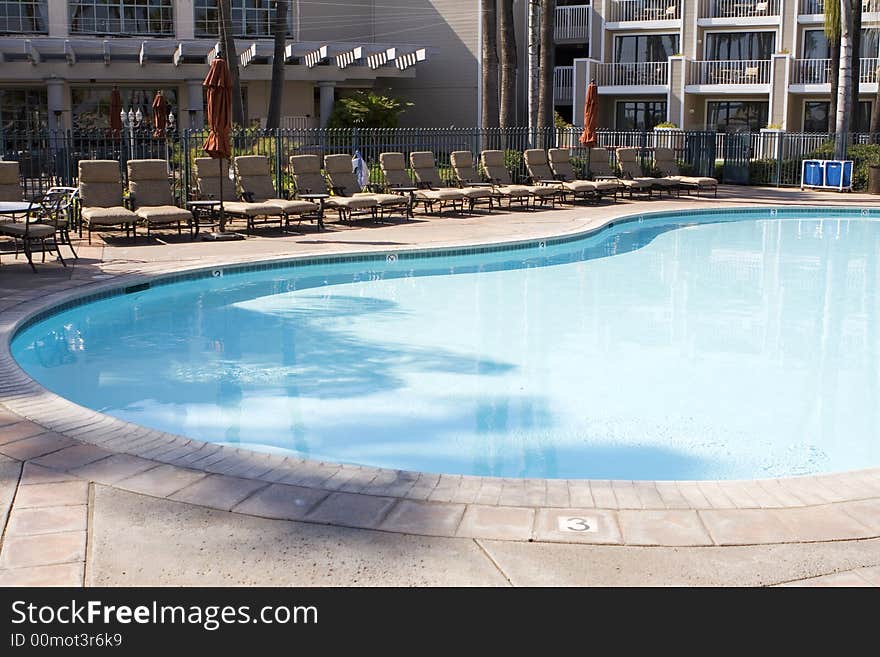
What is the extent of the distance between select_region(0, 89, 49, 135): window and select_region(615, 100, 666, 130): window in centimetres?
2055

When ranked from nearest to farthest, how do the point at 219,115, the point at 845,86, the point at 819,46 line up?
the point at 219,115, the point at 845,86, the point at 819,46

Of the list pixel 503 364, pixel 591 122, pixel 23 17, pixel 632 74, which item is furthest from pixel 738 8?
pixel 503 364

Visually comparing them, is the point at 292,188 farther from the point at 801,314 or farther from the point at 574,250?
the point at 801,314

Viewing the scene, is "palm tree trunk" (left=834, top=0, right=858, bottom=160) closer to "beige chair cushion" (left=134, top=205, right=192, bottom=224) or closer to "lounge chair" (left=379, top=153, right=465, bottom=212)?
"lounge chair" (left=379, top=153, right=465, bottom=212)

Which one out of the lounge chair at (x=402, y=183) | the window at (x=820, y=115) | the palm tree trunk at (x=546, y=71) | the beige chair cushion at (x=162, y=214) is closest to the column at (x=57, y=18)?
the palm tree trunk at (x=546, y=71)

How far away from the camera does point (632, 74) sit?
122 ft

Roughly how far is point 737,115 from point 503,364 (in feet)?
103

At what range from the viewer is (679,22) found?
121ft

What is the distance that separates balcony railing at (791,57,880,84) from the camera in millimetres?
34031

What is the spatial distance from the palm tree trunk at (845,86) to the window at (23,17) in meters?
22.6

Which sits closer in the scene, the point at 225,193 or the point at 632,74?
the point at 225,193

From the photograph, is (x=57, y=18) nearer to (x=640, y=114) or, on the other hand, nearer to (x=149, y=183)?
(x=149, y=183)

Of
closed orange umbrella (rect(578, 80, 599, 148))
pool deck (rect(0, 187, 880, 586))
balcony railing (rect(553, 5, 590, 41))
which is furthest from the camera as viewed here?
balcony railing (rect(553, 5, 590, 41))

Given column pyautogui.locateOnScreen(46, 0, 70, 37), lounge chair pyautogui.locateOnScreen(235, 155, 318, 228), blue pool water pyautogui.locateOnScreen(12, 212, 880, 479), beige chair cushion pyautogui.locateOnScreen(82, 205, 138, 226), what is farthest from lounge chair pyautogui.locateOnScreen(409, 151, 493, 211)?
column pyautogui.locateOnScreen(46, 0, 70, 37)
